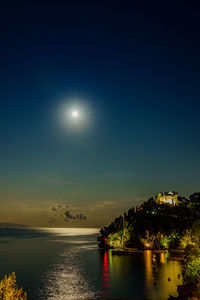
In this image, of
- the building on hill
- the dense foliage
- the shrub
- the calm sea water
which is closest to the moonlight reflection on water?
the calm sea water

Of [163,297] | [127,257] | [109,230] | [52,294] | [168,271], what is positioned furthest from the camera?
[109,230]

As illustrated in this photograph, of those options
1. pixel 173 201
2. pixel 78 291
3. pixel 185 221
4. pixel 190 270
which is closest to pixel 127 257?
pixel 185 221

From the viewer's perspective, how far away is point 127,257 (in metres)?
68.8

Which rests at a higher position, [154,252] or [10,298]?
[10,298]

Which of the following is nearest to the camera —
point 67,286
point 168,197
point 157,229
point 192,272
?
point 192,272

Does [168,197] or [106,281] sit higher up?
[168,197]

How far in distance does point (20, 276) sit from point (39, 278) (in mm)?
4738

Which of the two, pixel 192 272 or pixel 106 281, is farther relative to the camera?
pixel 106 281

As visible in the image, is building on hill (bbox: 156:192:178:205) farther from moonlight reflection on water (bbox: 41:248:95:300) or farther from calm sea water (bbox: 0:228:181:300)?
moonlight reflection on water (bbox: 41:248:95:300)

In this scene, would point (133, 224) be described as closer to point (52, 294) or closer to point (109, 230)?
point (109, 230)

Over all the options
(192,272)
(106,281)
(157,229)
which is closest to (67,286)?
(106,281)

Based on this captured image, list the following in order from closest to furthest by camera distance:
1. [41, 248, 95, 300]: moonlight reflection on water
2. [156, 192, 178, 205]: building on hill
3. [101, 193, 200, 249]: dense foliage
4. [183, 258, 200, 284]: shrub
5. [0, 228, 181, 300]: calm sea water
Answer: [183, 258, 200, 284]: shrub
[0, 228, 181, 300]: calm sea water
[41, 248, 95, 300]: moonlight reflection on water
[101, 193, 200, 249]: dense foliage
[156, 192, 178, 205]: building on hill

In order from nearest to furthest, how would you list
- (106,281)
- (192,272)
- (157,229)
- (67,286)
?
(192,272) → (67,286) → (106,281) → (157,229)

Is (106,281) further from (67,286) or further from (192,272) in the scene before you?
(192,272)
